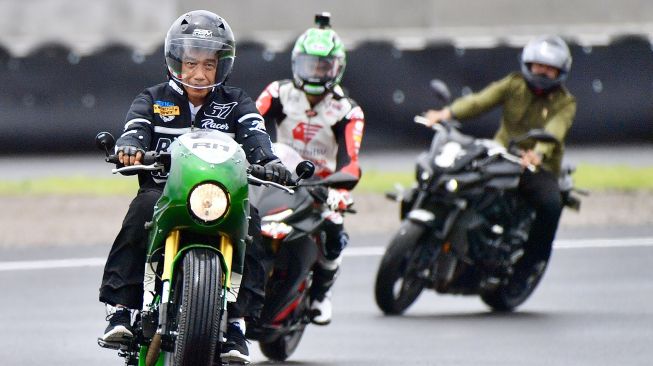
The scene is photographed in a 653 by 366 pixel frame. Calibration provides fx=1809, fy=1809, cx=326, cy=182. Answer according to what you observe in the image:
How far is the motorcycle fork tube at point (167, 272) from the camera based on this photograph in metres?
7.10

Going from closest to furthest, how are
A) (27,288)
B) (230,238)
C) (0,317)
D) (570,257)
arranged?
1. (230,238)
2. (0,317)
3. (27,288)
4. (570,257)

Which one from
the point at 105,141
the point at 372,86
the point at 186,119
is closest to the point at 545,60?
the point at 186,119

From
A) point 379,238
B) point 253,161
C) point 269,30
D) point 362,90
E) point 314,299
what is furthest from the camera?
point 269,30

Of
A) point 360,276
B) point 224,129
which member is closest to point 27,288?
point 360,276

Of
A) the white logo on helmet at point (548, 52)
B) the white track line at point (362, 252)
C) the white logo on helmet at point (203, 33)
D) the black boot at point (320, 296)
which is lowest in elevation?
the white track line at point (362, 252)

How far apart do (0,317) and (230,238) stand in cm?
510

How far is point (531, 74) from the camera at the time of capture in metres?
12.6

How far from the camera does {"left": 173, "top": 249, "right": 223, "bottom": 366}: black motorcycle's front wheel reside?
6926 mm

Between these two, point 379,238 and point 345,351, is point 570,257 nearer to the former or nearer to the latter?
point 379,238

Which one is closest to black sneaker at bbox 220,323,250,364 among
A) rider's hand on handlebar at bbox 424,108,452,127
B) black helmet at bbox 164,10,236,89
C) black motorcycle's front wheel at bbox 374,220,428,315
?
black helmet at bbox 164,10,236,89

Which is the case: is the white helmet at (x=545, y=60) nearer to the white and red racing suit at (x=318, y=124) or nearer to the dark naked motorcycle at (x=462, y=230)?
the dark naked motorcycle at (x=462, y=230)

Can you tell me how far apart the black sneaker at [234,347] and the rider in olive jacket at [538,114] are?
196 inches

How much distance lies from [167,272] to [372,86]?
14161mm

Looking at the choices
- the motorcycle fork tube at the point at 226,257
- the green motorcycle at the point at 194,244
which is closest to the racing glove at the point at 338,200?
the green motorcycle at the point at 194,244
